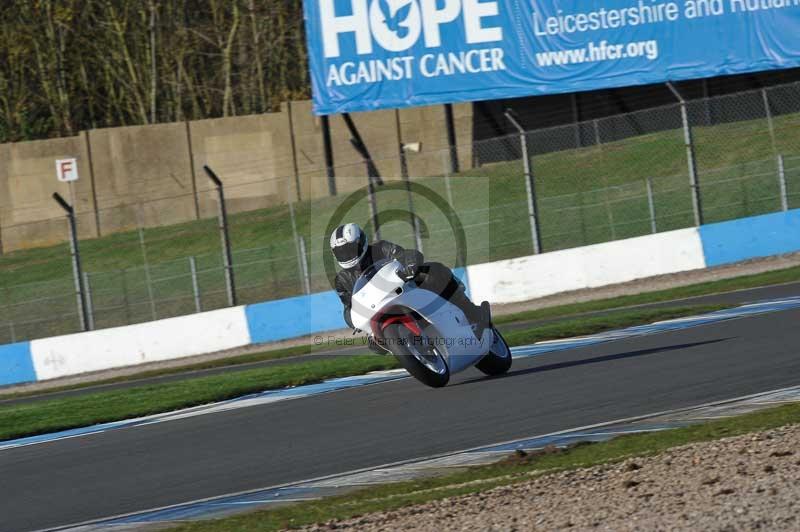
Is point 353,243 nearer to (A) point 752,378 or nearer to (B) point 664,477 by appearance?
(A) point 752,378

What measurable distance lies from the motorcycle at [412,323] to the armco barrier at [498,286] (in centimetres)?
992

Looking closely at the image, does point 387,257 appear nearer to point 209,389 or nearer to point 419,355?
point 419,355

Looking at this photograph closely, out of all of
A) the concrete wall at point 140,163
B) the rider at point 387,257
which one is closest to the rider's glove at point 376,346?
the rider at point 387,257

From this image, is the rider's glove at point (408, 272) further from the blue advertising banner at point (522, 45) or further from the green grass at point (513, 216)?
the blue advertising banner at point (522, 45)

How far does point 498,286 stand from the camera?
19.8 m

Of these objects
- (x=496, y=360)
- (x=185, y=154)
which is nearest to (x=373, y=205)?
(x=496, y=360)

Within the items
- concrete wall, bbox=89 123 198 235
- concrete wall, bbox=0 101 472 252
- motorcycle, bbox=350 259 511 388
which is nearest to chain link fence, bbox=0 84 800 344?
concrete wall, bbox=0 101 472 252

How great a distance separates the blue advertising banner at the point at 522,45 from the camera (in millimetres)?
26281

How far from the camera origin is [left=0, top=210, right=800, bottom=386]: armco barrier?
19797 mm

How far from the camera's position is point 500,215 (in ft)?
74.1

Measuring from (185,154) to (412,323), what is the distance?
23.6 m

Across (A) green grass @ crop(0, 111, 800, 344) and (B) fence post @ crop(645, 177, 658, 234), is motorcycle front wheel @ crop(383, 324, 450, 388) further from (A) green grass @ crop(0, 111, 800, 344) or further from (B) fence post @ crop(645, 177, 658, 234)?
(B) fence post @ crop(645, 177, 658, 234)

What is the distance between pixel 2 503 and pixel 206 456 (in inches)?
58.3

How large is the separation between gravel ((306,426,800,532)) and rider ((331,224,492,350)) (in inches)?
130
